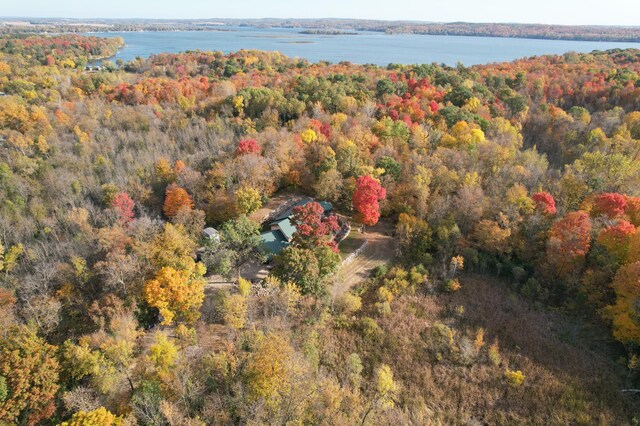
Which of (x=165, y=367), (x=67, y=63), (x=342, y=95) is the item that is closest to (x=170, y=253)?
(x=165, y=367)

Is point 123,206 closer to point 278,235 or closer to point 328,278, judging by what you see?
point 278,235

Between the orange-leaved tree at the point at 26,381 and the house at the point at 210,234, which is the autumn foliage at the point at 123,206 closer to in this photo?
the house at the point at 210,234

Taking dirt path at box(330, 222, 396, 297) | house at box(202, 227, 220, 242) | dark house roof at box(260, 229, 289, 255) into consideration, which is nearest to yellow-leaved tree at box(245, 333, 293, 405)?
dirt path at box(330, 222, 396, 297)

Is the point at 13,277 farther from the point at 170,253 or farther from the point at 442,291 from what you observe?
the point at 442,291

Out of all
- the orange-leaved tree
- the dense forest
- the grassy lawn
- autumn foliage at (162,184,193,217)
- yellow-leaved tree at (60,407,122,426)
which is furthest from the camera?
autumn foliage at (162,184,193,217)

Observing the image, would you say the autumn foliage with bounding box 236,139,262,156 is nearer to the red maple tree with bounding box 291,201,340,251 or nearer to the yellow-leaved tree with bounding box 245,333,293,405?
the red maple tree with bounding box 291,201,340,251
